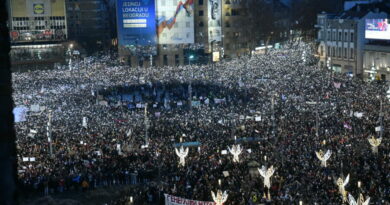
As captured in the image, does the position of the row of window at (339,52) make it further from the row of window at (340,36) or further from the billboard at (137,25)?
the billboard at (137,25)

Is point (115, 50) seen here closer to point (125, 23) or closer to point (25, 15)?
point (25, 15)

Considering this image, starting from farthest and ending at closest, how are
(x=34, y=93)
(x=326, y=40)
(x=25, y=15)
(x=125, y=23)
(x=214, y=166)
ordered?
(x=25, y=15), (x=125, y=23), (x=326, y=40), (x=34, y=93), (x=214, y=166)

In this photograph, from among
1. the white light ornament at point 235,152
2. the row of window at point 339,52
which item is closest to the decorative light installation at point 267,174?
the white light ornament at point 235,152

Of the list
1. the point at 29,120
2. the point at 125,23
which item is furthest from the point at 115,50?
the point at 29,120

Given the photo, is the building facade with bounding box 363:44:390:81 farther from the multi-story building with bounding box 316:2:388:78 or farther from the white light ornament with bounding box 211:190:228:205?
the white light ornament with bounding box 211:190:228:205

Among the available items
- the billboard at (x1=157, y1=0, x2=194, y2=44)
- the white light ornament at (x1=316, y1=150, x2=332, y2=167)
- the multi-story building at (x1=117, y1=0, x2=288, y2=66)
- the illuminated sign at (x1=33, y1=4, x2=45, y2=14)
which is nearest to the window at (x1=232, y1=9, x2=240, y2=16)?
the multi-story building at (x1=117, y1=0, x2=288, y2=66)

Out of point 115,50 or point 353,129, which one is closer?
point 353,129
